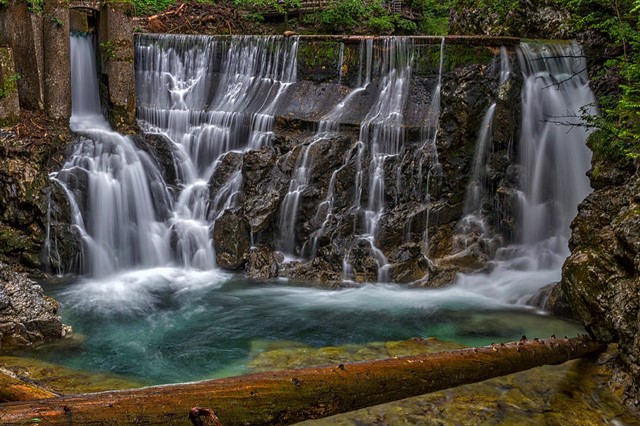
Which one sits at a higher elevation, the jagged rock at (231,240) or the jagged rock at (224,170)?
the jagged rock at (224,170)

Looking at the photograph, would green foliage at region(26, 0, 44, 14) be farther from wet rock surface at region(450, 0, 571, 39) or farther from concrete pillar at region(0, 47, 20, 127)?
wet rock surface at region(450, 0, 571, 39)

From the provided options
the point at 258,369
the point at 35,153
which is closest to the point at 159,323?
the point at 258,369

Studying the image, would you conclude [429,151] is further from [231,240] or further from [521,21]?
[521,21]

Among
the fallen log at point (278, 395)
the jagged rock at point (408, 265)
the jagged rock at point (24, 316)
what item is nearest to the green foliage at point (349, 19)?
the jagged rock at point (408, 265)

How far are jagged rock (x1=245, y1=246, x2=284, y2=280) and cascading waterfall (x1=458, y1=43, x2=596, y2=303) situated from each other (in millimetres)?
3844

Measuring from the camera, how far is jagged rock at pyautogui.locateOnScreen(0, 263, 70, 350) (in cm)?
770

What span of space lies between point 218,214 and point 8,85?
5.03 metres

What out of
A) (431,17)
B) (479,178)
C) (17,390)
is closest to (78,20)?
(479,178)

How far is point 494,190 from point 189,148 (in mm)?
7296

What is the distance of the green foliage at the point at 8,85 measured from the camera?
11.4 metres

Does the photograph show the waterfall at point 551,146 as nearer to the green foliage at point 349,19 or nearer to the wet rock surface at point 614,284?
the wet rock surface at point 614,284

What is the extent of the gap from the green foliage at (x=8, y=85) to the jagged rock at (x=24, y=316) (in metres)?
4.63

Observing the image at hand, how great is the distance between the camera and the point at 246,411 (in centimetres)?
327

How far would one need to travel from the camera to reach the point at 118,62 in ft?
45.4
